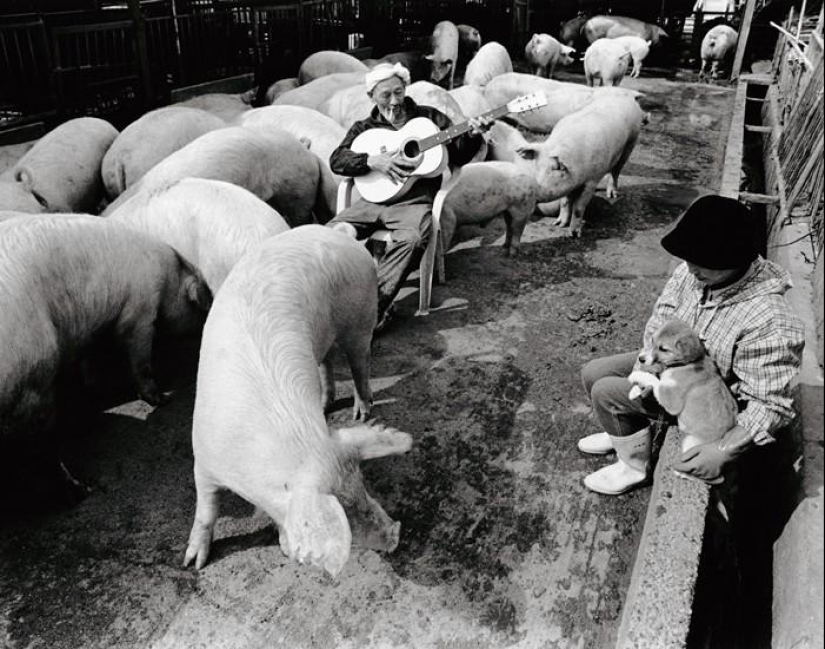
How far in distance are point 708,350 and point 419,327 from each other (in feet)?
8.07

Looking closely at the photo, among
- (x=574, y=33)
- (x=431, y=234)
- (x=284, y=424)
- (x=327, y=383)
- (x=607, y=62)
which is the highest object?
(x=574, y=33)

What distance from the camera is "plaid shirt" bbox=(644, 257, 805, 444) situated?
2514 millimetres

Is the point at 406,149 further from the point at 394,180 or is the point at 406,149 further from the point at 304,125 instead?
the point at 304,125

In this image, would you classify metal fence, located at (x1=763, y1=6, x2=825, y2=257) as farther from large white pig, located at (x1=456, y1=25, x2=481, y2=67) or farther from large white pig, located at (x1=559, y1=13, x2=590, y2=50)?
large white pig, located at (x1=559, y1=13, x2=590, y2=50)

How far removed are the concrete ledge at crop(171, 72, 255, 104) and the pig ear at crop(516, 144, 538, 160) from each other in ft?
15.2

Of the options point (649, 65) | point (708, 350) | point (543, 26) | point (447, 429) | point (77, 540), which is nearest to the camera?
point (708, 350)

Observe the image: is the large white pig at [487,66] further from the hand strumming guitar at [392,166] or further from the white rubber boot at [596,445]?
the white rubber boot at [596,445]

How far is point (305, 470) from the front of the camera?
90.2 inches

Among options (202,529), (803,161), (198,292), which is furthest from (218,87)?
(202,529)

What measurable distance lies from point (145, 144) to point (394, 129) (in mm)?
2313

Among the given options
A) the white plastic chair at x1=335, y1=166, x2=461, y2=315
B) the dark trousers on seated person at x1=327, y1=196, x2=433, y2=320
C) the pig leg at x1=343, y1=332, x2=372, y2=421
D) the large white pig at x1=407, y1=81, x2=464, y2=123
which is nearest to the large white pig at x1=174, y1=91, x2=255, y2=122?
the large white pig at x1=407, y1=81, x2=464, y2=123

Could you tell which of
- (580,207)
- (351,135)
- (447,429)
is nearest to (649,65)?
(580,207)

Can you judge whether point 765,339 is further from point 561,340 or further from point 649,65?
point 649,65

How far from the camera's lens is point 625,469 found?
3.32m
